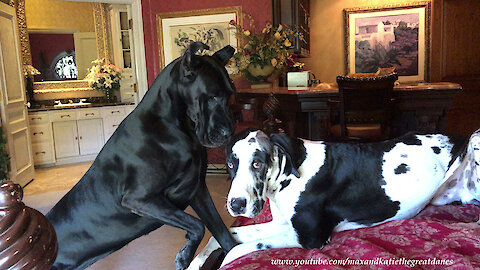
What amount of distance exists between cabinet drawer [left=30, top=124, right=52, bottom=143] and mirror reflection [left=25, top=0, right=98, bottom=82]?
1173 millimetres

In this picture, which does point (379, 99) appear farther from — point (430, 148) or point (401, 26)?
point (401, 26)

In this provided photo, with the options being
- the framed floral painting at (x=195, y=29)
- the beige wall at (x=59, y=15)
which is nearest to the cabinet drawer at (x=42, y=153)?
the beige wall at (x=59, y=15)

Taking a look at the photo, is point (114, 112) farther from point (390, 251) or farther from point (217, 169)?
point (390, 251)

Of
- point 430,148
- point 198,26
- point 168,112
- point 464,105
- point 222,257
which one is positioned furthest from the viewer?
point 464,105

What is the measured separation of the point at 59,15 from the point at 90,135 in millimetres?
2344

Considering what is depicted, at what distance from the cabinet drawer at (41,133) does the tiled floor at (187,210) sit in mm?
490

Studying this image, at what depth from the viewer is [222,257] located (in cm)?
124

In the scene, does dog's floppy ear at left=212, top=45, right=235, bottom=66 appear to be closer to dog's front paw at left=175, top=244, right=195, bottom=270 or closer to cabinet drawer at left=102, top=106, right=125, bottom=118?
dog's front paw at left=175, top=244, right=195, bottom=270

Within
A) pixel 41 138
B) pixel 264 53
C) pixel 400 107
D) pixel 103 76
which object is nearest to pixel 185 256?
pixel 400 107

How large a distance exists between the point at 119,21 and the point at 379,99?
17.2ft

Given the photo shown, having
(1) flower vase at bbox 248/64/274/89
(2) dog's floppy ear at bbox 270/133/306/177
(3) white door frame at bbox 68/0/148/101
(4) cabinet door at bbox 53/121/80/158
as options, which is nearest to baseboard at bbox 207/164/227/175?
(1) flower vase at bbox 248/64/274/89

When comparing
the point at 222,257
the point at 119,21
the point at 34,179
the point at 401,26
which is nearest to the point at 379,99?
the point at 222,257

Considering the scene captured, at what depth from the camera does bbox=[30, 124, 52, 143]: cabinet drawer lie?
6.10 meters

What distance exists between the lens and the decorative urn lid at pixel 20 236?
426 millimetres
